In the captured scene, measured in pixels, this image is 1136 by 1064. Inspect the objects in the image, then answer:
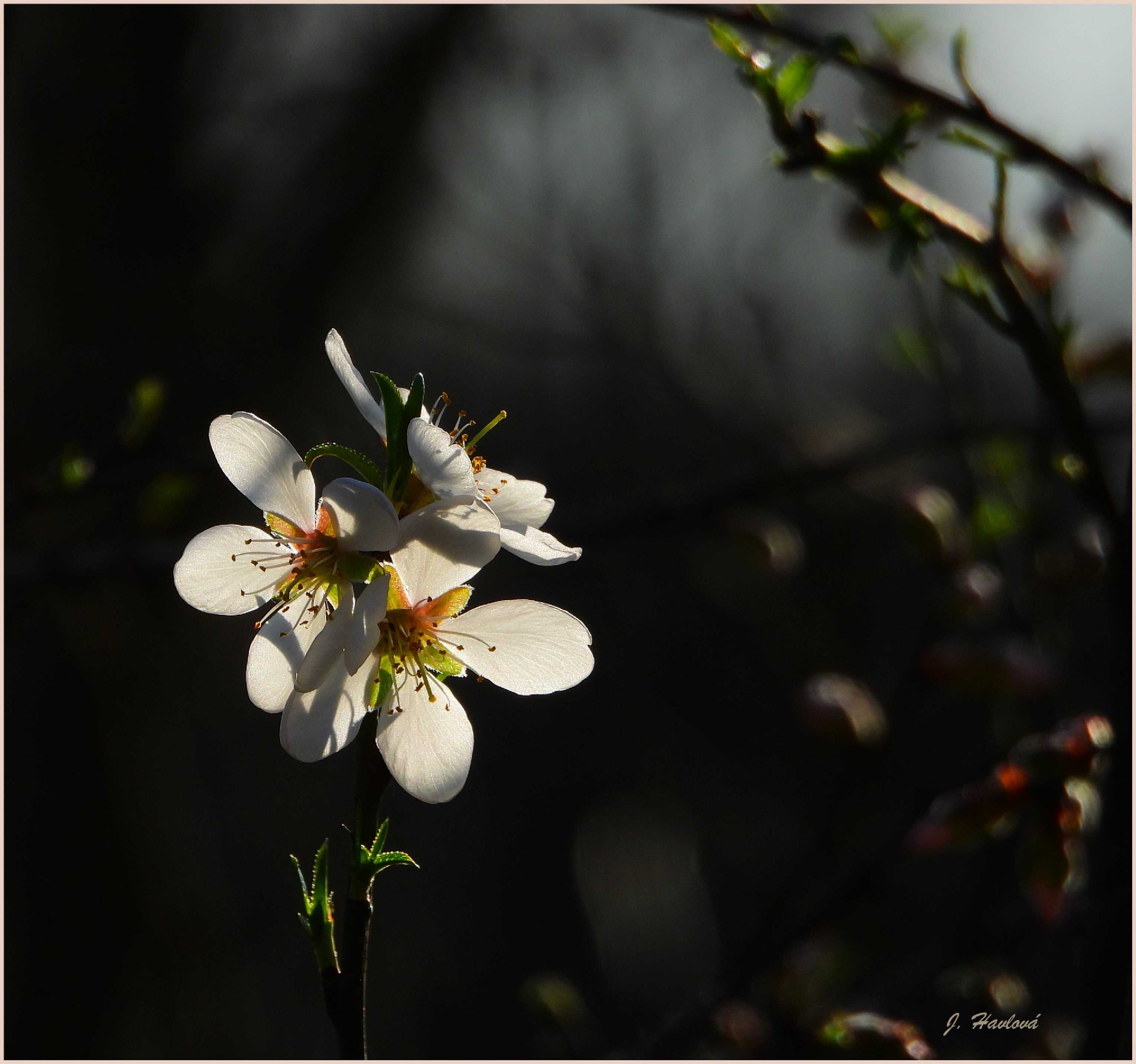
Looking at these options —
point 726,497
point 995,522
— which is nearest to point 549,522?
point 726,497

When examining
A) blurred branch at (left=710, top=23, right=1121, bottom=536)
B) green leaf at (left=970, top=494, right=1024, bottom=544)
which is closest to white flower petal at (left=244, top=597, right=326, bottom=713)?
blurred branch at (left=710, top=23, right=1121, bottom=536)

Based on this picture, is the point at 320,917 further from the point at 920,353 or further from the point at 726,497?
the point at 920,353

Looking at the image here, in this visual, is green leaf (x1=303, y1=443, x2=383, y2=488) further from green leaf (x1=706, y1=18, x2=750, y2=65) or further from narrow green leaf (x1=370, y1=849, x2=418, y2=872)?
green leaf (x1=706, y1=18, x2=750, y2=65)

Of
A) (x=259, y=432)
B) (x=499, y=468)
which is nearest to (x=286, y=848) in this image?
(x=499, y=468)

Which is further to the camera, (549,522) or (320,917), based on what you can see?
(549,522)

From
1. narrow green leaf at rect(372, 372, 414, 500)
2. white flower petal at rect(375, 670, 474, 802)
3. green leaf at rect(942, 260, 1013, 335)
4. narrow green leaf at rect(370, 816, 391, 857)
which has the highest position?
green leaf at rect(942, 260, 1013, 335)

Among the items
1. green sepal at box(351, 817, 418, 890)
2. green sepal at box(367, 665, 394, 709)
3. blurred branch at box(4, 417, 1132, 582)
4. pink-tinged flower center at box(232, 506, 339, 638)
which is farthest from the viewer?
blurred branch at box(4, 417, 1132, 582)
